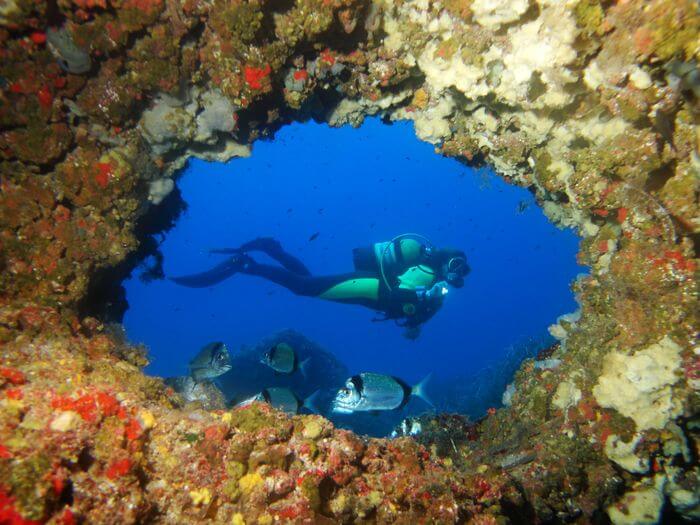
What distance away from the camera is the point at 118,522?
2.40 meters

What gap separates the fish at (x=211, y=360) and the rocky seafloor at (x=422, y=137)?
97cm

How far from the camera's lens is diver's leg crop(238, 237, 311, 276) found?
1564 cm

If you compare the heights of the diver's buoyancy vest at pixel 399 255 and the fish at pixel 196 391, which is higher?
the diver's buoyancy vest at pixel 399 255

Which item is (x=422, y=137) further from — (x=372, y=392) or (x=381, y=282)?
(x=381, y=282)

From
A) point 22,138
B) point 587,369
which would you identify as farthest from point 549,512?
point 22,138

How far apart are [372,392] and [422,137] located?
441 centimetres

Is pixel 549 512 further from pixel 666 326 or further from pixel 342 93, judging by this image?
pixel 342 93

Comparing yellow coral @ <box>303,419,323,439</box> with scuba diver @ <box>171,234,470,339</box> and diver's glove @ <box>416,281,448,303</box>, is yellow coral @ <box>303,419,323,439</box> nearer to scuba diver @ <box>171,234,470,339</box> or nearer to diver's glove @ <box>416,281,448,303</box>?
scuba diver @ <box>171,234,470,339</box>

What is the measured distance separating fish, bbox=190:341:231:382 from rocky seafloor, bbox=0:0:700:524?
967mm

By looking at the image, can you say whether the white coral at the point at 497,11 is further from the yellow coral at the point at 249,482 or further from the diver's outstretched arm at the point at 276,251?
the diver's outstretched arm at the point at 276,251

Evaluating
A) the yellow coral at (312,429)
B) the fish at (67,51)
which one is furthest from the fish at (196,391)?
the fish at (67,51)

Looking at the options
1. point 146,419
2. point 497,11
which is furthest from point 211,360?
point 497,11

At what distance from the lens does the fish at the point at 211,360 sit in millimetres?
6342

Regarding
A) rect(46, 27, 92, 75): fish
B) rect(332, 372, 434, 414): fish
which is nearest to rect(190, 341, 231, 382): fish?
rect(332, 372, 434, 414): fish
